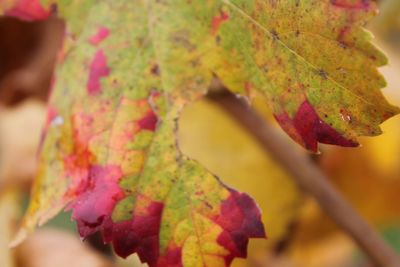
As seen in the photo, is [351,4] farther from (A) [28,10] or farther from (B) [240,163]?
(B) [240,163]

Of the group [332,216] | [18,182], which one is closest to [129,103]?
[332,216]

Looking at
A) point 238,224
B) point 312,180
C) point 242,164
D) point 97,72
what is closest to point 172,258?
point 238,224

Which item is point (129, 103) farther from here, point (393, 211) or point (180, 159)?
point (393, 211)

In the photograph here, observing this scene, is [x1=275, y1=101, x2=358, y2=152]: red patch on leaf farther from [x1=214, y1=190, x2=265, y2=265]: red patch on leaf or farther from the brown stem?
the brown stem

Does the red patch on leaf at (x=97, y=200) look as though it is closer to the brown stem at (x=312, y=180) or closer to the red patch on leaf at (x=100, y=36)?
the red patch on leaf at (x=100, y=36)

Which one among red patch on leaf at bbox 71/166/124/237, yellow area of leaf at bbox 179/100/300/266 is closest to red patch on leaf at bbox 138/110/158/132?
red patch on leaf at bbox 71/166/124/237
